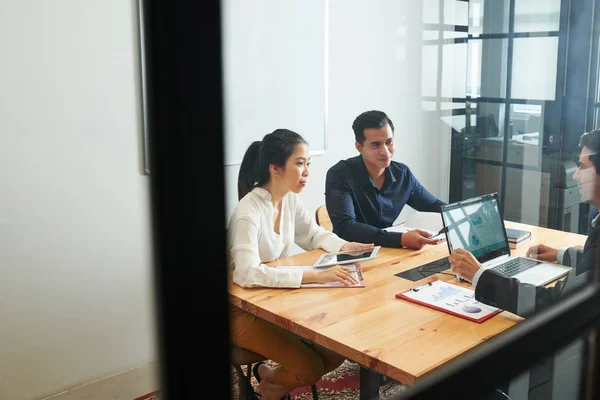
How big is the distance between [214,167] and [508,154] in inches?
110

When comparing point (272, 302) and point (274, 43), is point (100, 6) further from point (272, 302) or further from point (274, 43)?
point (272, 302)

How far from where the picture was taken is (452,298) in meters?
1.31

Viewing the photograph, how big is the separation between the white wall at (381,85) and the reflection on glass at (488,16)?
256mm

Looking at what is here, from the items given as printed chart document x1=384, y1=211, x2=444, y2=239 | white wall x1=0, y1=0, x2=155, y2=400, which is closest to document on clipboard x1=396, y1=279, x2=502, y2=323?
printed chart document x1=384, y1=211, x2=444, y2=239

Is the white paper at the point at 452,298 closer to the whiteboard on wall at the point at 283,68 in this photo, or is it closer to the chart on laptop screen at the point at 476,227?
the chart on laptop screen at the point at 476,227

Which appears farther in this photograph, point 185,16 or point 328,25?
point 328,25

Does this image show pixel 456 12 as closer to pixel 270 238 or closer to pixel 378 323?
pixel 270 238

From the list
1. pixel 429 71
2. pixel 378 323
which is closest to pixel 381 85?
pixel 429 71

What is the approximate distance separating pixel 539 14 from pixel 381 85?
29.2 inches

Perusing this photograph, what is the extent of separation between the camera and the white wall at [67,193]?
1686mm

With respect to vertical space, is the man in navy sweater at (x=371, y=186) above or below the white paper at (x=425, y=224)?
above

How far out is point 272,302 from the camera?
1.31 m

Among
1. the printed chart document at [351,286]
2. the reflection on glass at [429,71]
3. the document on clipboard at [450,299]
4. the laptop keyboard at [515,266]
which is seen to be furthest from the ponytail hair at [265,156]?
the reflection on glass at [429,71]

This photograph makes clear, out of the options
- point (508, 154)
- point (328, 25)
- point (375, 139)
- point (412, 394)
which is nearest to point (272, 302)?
point (375, 139)
